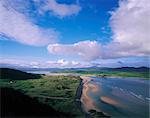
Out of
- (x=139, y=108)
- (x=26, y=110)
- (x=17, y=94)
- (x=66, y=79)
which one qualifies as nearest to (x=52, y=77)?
(x=66, y=79)

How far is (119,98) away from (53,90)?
5.74 ft

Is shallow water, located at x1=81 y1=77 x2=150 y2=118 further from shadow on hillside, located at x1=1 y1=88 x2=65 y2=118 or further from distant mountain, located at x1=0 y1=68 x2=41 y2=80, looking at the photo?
distant mountain, located at x1=0 y1=68 x2=41 y2=80

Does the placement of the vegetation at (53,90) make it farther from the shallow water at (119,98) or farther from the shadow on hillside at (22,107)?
the shallow water at (119,98)

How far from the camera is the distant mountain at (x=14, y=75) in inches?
264

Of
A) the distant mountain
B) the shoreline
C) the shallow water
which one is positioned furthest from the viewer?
the distant mountain

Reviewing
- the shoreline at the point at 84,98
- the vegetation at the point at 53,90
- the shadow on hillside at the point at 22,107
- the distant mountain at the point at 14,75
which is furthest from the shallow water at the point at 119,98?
the distant mountain at the point at 14,75

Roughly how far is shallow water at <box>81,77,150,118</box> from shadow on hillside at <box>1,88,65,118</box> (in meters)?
0.88

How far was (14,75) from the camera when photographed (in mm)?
7023

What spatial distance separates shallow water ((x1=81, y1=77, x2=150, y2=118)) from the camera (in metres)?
5.63

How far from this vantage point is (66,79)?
7.18 meters

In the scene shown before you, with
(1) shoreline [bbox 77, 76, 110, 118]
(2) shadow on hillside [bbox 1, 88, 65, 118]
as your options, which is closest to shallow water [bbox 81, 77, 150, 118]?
(1) shoreline [bbox 77, 76, 110, 118]

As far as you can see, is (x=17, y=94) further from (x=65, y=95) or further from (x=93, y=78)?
(x=93, y=78)

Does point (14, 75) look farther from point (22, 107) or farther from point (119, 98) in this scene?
point (119, 98)

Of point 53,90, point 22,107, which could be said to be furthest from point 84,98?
point 22,107
